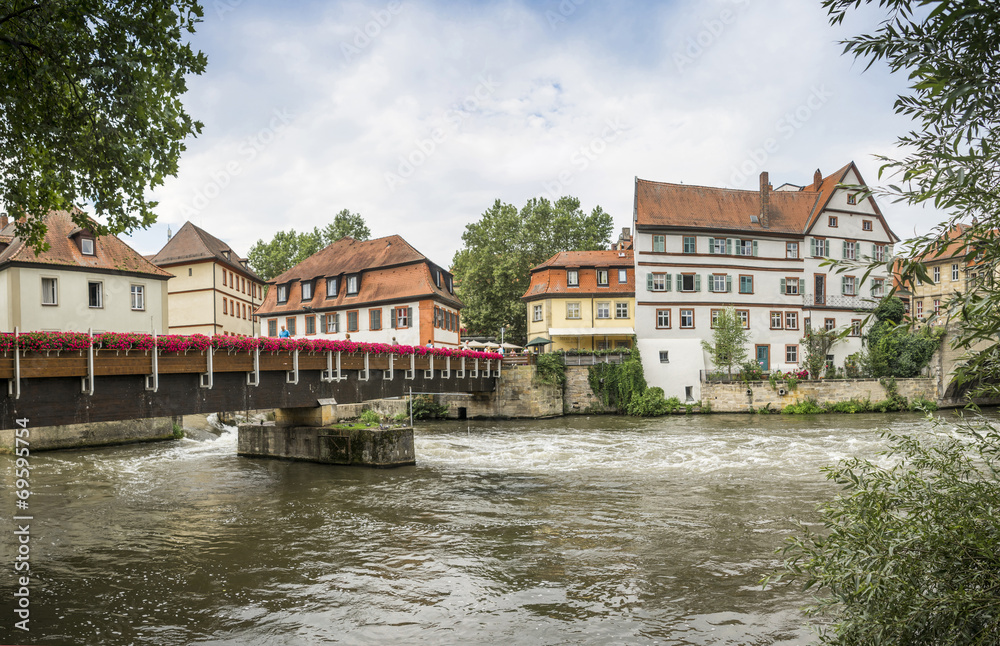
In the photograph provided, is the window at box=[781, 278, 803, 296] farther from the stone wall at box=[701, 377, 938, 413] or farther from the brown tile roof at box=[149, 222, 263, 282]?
the brown tile roof at box=[149, 222, 263, 282]

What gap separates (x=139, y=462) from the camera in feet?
71.7

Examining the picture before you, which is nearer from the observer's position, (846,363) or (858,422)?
(858,422)

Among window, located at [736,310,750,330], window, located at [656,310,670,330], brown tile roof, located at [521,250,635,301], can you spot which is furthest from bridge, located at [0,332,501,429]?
window, located at [736,310,750,330]

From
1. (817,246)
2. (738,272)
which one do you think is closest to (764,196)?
(817,246)

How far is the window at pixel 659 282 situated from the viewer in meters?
42.3

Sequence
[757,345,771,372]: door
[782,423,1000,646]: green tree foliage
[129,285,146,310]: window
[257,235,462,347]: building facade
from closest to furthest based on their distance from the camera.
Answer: [782,423,1000,646]: green tree foliage → [129,285,146,310]: window → [257,235,462,347]: building facade → [757,345,771,372]: door

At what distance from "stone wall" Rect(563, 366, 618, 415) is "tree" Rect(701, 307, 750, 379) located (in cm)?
726

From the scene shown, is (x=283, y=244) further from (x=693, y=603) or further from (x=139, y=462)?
(x=693, y=603)

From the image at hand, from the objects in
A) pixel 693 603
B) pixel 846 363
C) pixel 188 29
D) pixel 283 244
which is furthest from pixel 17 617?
pixel 283 244

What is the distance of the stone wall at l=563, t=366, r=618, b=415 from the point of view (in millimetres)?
39312

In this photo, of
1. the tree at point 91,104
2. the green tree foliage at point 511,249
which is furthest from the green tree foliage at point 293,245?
the tree at point 91,104

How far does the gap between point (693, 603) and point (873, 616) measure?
15.5 ft

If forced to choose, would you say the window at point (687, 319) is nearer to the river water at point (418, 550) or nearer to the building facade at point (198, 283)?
the river water at point (418, 550)

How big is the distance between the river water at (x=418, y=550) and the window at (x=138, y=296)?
1308 cm
